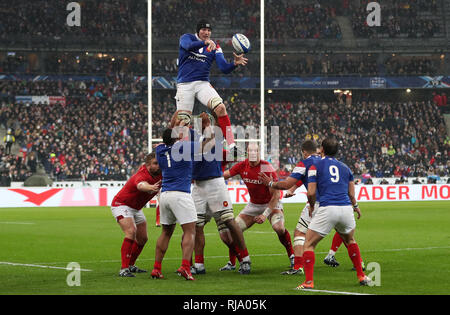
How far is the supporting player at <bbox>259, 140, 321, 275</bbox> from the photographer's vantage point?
1056cm

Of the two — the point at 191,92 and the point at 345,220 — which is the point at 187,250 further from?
the point at 191,92

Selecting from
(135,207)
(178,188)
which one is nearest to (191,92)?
(135,207)

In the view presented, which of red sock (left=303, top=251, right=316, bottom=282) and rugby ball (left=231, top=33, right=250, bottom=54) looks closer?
red sock (left=303, top=251, right=316, bottom=282)

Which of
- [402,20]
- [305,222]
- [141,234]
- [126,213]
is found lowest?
[141,234]

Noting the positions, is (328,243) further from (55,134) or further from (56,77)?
(56,77)

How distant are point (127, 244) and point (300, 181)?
116 inches

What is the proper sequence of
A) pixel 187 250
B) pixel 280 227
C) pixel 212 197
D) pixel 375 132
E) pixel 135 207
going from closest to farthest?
1. pixel 187 250
2. pixel 135 207
3. pixel 212 197
4. pixel 280 227
5. pixel 375 132

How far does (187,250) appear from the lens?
10.9 m

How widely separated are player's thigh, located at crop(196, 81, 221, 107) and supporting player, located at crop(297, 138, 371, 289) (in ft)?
11.4

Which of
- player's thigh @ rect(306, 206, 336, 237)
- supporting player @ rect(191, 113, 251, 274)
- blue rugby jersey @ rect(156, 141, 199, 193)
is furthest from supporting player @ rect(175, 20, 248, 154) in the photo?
player's thigh @ rect(306, 206, 336, 237)

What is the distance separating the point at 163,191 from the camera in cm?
1107

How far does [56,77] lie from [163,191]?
40956 millimetres

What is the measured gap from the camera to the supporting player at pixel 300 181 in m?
10.6

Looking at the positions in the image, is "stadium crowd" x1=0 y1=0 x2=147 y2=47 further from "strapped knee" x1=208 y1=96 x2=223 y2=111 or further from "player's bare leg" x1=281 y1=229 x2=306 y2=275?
"player's bare leg" x1=281 y1=229 x2=306 y2=275
